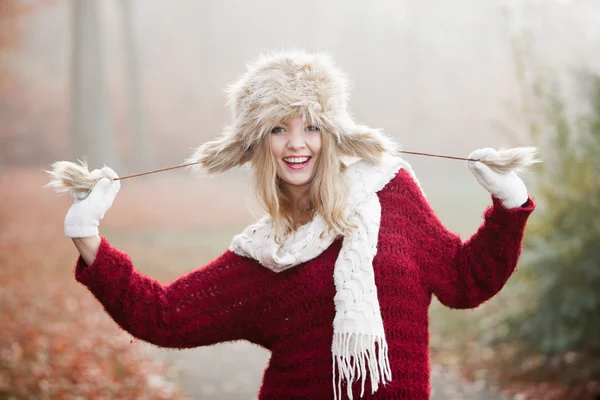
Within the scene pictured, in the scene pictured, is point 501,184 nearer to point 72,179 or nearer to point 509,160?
point 509,160

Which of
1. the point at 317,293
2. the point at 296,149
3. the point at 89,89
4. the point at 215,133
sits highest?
the point at 215,133

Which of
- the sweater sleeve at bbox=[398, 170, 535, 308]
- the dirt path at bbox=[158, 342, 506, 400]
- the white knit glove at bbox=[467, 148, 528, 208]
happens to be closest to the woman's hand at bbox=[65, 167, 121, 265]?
the sweater sleeve at bbox=[398, 170, 535, 308]

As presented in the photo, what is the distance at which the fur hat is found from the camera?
2508mm

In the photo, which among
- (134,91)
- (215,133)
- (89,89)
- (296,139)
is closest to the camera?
(296,139)

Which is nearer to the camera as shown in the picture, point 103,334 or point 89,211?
point 89,211

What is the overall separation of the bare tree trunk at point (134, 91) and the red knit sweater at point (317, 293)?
12.8 m

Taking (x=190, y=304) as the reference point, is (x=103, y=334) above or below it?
above

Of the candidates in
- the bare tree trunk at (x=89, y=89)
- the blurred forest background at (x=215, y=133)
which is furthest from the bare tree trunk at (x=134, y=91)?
the bare tree trunk at (x=89, y=89)

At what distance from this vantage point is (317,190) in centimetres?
257

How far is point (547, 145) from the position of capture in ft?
17.6

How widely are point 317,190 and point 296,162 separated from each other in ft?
0.43

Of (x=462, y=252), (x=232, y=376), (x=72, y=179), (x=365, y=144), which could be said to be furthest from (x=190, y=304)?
(x=232, y=376)

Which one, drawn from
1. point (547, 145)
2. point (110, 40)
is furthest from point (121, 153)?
point (547, 145)

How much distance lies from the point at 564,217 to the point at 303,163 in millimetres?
3203
